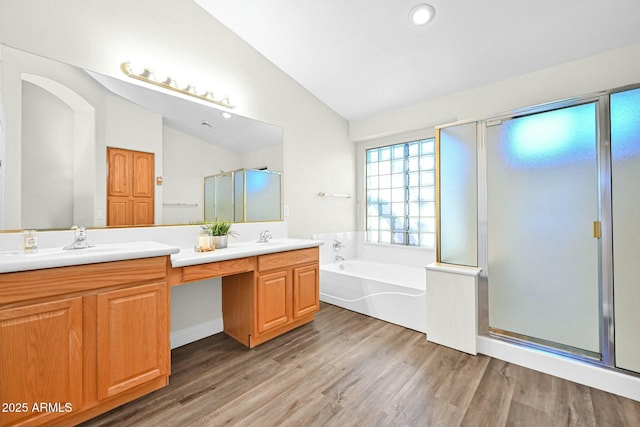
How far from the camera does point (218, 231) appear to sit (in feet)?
7.51

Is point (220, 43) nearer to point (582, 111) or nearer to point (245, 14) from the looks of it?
point (245, 14)

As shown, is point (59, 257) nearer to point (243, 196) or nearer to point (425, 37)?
point (243, 196)

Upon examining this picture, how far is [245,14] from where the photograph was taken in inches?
92.3

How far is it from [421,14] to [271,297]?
8.56 ft

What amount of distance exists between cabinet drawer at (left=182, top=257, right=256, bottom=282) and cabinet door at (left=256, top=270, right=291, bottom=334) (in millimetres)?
171

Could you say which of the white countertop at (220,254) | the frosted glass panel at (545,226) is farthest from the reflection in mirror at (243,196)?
the frosted glass panel at (545,226)

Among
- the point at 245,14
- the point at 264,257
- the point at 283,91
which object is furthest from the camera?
the point at 283,91

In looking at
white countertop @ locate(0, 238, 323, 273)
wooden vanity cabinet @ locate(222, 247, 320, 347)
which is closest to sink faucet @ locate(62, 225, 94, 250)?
white countertop @ locate(0, 238, 323, 273)

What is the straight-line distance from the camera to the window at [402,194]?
11.4 ft

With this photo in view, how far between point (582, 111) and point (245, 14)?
2716 mm

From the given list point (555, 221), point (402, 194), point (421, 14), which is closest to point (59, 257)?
point (421, 14)

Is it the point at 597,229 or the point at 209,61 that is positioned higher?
the point at 209,61

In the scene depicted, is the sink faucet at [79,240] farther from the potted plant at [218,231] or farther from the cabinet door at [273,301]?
the cabinet door at [273,301]

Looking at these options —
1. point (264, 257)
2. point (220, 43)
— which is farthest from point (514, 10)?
point (264, 257)
